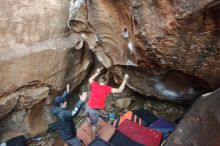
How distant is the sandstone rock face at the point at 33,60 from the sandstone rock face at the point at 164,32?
0.97 meters

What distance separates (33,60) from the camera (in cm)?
566

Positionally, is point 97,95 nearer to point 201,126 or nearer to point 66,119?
point 66,119

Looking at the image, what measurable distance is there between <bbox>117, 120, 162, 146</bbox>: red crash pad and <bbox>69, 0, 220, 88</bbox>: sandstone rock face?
1033 mm

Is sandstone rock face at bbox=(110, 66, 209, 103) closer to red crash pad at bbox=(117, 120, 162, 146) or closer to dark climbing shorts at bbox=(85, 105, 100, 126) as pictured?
red crash pad at bbox=(117, 120, 162, 146)

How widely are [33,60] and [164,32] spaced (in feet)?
8.95

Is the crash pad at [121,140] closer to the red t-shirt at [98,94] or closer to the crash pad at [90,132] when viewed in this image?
the crash pad at [90,132]

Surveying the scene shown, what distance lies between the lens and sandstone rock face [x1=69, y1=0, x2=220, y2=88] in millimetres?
3611

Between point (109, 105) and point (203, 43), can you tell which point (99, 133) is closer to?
point (109, 105)

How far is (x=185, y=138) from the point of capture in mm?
3820

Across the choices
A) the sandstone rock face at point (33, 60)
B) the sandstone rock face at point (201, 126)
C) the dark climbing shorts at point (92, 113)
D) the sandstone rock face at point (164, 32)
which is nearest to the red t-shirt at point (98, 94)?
the dark climbing shorts at point (92, 113)

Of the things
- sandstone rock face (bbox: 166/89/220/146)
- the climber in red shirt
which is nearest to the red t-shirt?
the climber in red shirt

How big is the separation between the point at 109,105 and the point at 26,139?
1730mm

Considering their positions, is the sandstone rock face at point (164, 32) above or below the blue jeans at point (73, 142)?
above

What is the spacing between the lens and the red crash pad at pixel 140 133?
486 cm
